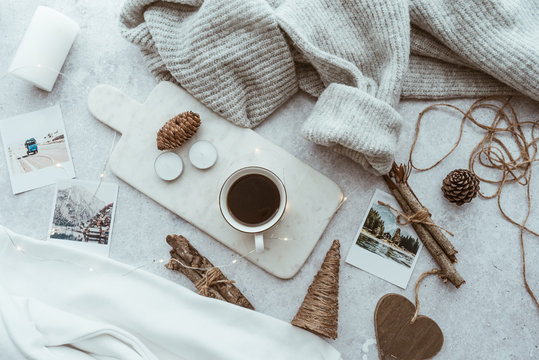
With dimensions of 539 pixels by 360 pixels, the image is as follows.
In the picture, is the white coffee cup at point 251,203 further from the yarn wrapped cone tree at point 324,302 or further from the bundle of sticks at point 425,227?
the bundle of sticks at point 425,227

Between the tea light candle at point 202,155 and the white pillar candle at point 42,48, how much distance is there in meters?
0.33

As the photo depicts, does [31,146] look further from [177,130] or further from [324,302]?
[324,302]

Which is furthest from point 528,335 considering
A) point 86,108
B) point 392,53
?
point 86,108

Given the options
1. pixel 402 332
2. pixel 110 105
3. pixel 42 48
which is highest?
pixel 42 48

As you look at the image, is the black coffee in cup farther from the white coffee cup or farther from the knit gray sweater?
the knit gray sweater

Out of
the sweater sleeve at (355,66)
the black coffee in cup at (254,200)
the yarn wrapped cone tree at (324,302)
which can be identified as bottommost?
the yarn wrapped cone tree at (324,302)

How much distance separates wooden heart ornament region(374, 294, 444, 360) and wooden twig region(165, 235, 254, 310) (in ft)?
0.87

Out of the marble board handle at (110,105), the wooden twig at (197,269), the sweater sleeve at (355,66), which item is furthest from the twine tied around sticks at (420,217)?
the marble board handle at (110,105)

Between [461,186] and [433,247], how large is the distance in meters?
0.13

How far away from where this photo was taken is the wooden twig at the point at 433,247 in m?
0.79

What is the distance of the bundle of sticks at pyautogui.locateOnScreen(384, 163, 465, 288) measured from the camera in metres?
0.79

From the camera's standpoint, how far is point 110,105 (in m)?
0.82

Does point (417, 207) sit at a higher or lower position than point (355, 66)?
lower

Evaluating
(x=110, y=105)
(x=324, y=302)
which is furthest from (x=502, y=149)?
(x=110, y=105)
